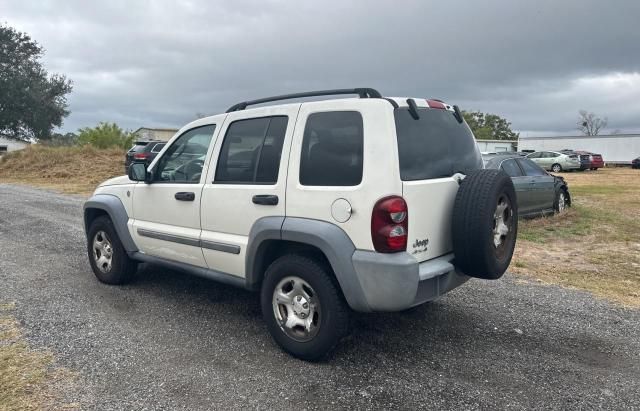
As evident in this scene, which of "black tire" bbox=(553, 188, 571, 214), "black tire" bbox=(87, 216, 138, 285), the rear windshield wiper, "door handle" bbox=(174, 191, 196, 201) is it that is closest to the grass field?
"black tire" bbox=(553, 188, 571, 214)

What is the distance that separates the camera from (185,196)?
425cm

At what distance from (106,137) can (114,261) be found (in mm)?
26244

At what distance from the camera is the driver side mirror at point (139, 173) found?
4590mm

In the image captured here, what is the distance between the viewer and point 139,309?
15.0ft

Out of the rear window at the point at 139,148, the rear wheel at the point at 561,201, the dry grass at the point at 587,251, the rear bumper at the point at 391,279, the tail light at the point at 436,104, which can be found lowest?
the dry grass at the point at 587,251

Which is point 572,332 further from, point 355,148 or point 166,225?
point 166,225

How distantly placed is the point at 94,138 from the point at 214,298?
2738 centimetres

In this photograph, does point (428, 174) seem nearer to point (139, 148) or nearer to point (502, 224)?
point (502, 224)

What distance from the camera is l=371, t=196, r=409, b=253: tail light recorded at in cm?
306

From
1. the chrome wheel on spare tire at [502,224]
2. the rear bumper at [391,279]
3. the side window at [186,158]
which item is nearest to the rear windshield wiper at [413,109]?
the chrome wheel on spare tire at [502,224]

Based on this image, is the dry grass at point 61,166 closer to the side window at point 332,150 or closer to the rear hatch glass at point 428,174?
the side window at point 332,150

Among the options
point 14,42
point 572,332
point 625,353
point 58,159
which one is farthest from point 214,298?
point 14,42

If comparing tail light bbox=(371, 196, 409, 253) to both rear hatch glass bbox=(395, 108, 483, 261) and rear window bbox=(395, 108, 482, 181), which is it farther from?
rear window bbox=(395, 108, 482, 181)

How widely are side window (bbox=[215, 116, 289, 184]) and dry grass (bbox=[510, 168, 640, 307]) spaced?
391 cm
